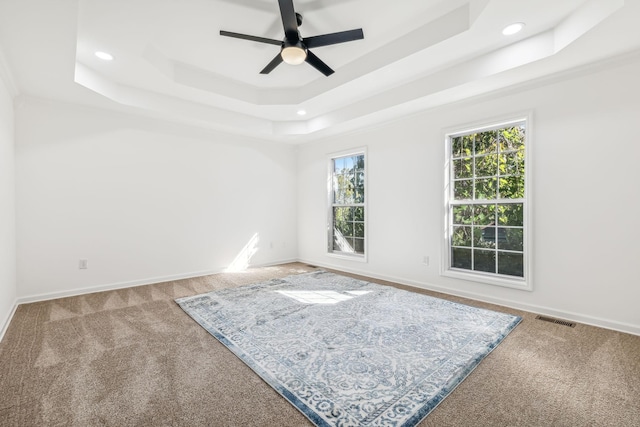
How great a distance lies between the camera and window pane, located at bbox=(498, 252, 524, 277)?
3383 mm

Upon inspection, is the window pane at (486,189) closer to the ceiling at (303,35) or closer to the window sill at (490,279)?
the window sill at (490,279)

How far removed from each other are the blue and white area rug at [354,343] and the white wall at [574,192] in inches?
25.4

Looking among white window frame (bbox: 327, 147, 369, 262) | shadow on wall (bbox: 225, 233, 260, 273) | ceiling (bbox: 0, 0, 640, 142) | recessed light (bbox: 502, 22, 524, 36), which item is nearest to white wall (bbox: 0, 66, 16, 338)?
ceiling (bbox: 0, 0, 640, 142)

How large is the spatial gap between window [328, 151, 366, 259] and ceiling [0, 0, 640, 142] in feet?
3.86

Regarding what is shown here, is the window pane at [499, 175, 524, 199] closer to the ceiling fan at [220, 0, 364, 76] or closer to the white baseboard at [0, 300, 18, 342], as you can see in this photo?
the ceiling fan at [220, 0, 364, 76]

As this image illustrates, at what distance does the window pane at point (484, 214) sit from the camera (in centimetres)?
359

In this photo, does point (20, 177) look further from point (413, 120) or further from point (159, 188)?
point (413, 120)

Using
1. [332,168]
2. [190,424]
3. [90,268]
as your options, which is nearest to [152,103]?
[90,268]

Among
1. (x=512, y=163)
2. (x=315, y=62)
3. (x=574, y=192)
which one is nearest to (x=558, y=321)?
(x=574, y=192)

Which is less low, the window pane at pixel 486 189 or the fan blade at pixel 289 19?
the fan blade at pixel 289 19

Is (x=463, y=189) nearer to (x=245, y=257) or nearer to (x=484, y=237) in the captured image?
(x=484, y=237)

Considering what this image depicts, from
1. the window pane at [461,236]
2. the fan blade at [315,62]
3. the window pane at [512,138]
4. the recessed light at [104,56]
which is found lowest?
the window pane at [461,236]

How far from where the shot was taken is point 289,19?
234 centimetres

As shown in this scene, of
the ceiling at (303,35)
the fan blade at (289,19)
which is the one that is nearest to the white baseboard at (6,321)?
the ceiling at (303,35)
